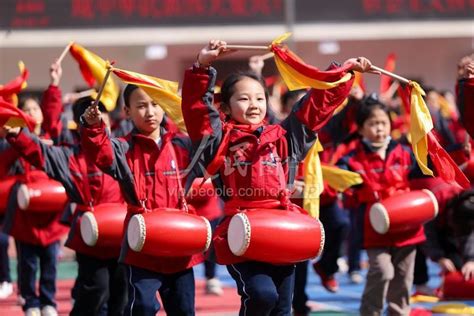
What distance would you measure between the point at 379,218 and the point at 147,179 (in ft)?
6.56

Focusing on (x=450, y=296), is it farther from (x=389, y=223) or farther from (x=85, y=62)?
(x=85, y=62)

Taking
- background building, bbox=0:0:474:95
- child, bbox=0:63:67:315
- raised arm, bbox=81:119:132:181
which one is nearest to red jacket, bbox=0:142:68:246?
child, bbox=0:63:67:315

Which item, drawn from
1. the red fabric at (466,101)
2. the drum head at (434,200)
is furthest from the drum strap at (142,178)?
the drum head at (434,200)

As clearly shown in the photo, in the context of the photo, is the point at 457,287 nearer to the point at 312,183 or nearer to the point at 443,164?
the point at 312,183

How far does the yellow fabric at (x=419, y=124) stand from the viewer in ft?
18.6

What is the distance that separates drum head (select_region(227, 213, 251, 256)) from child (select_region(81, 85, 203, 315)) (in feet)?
1.73

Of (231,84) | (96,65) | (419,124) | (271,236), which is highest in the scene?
(231,84)

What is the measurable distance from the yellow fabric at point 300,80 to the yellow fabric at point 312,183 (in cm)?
87

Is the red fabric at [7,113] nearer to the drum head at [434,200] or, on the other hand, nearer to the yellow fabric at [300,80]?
the yellow fabric at [300,80]

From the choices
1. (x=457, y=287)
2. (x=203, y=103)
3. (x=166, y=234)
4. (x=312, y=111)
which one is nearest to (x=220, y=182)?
(x=166, y=234)

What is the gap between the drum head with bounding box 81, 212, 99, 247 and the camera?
6434 millimetres

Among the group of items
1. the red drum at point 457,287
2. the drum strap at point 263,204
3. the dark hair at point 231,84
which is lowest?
the red drum at point 457,287

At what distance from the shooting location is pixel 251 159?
5.43 m

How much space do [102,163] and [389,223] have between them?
2320 mm
